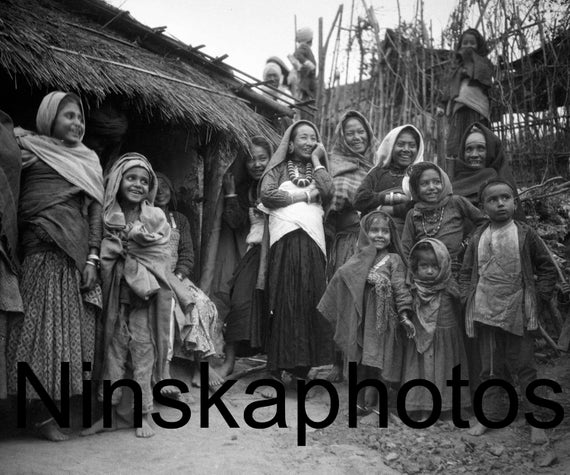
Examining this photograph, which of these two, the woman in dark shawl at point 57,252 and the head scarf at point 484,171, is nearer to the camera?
the woman in dark shawl at point 57,252

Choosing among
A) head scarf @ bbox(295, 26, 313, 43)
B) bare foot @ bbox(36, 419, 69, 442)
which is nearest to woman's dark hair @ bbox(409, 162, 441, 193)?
bare foot @ bbox(36, 419, 69, 442)

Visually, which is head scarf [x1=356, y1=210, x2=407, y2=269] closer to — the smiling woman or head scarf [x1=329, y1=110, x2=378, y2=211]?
the smiling woman

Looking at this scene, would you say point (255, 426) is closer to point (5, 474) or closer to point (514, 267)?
point (5, 474)

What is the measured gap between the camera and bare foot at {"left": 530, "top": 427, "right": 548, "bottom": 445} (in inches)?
137

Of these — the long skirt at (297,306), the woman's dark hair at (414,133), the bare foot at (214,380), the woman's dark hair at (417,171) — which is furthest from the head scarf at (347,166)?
the bare foot at (214,380)

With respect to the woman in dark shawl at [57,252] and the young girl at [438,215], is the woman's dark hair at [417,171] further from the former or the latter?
the woman in dark shawl at [57,252]

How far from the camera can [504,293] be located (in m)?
Result: 3.75

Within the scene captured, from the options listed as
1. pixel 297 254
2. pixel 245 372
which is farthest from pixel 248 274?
pixel 245 372

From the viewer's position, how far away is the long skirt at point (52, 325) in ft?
10.8

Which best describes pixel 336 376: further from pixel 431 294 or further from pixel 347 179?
pixel 347 179

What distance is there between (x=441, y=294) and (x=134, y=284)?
200 cm

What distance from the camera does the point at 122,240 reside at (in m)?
3.90

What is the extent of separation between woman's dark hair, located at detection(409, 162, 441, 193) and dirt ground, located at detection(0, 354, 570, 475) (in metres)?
1.65

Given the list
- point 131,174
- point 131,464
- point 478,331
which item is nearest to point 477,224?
point 478,331
